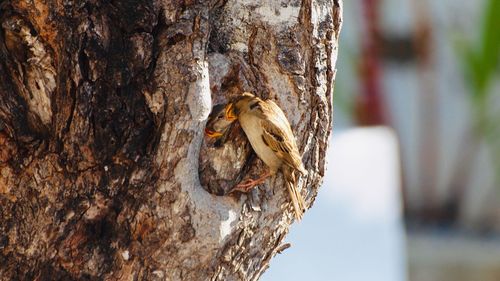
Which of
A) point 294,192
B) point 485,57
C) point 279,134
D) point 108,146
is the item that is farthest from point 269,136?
point 485,57

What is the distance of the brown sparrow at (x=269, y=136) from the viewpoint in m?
3.14

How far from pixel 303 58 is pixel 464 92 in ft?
23.1

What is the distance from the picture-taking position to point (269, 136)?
3205mm

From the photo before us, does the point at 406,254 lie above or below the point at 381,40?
below

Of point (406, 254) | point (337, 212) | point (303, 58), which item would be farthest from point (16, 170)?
point (406, 254)

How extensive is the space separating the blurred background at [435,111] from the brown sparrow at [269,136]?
6295 mm

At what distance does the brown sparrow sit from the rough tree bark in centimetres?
11

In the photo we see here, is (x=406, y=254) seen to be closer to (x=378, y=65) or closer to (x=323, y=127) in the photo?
(x=378, y=65)

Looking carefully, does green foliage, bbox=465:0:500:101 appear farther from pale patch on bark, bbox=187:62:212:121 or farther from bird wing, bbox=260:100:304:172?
pale patch on bark, bbox=187:62:212:121

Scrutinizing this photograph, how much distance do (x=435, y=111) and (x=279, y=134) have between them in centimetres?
728

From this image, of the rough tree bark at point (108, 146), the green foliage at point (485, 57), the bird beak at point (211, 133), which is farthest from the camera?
the green foliage at point (485, 57)

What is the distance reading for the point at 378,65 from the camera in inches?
407

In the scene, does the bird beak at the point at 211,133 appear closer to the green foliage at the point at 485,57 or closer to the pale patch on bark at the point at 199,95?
the pale patch on bark at the point at 199,95

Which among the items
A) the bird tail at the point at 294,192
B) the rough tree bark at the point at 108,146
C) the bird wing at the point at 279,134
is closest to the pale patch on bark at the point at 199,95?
the rough tree bark at the point at 108,146
